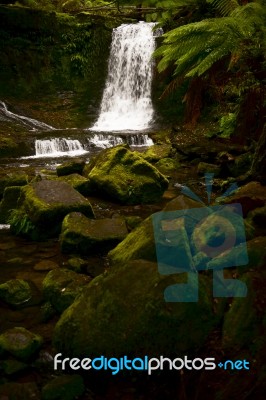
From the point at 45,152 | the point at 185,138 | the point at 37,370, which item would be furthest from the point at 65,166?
the point at 37,370

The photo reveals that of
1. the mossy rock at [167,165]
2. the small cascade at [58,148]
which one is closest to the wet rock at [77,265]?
the mossy rock at [167,165]

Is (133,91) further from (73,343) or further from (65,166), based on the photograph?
(73,343)

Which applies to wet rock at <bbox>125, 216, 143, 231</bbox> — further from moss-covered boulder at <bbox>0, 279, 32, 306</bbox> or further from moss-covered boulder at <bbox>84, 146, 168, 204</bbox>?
moss-covered boulder at <bbox>0, 279, 32, 306</bbox>

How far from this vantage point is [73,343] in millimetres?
2928

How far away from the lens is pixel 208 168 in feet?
29.4

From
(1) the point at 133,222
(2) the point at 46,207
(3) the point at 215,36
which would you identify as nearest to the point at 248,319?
(3) the point at 215,36

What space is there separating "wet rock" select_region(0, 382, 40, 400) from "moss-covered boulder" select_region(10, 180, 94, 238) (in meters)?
2.88

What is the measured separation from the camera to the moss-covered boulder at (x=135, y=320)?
2.75 m

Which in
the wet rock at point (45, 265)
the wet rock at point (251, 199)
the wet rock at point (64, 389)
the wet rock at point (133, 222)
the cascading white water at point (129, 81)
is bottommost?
the wet rock at point (45, 265)

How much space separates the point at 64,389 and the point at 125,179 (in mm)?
4928

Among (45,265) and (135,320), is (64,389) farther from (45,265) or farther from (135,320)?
(45,265)

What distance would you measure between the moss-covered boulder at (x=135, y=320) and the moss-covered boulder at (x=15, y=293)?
0.99m

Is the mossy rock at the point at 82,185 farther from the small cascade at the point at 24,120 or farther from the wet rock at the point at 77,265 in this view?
the small cascade at the point at 24,120

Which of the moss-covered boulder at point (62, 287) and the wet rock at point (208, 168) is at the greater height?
the wet rock at point (208, 168)
